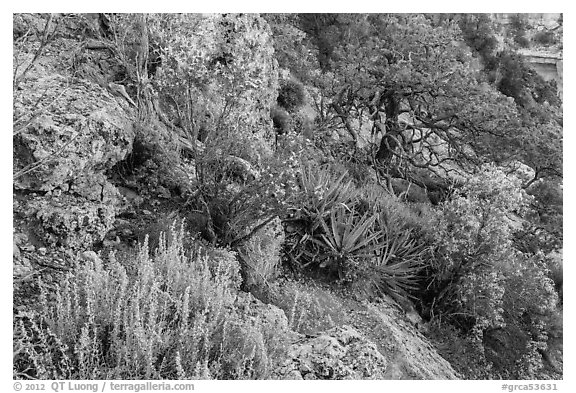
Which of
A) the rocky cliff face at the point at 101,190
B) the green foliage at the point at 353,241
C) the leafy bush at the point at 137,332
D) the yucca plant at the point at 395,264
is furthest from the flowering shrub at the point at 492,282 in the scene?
the leafy bush at the point at 137,332

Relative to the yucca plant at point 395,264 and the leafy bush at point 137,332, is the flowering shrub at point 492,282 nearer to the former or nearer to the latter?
the yucca plant at point 395,264

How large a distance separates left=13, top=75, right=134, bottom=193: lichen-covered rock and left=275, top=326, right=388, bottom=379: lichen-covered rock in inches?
88.8

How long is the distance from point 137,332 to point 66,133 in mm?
1957

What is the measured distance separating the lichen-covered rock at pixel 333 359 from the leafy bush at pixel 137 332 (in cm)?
24

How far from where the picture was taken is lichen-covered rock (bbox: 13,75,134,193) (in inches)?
164

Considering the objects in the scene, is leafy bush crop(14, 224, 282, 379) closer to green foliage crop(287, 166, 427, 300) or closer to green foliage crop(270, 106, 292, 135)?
green foliage crop(287, 166, 427, 300)

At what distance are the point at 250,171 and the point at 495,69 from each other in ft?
43.8

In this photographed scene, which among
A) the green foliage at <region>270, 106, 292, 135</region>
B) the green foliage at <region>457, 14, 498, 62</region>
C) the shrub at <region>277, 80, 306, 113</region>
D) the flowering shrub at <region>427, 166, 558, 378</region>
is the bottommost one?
the flowering shrub at <region>427, 166, 558, 378</region>

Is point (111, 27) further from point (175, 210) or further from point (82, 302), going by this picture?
point (82, 302)

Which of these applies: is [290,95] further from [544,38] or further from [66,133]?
[544,38]

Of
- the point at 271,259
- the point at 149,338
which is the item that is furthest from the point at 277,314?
the point at 149,338

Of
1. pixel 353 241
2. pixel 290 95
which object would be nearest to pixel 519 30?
pixel 290 95

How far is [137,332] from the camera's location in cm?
320

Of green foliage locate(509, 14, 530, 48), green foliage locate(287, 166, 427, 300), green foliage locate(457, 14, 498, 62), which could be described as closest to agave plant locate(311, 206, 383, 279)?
green foliage locate(287, 166, 427, 300)
